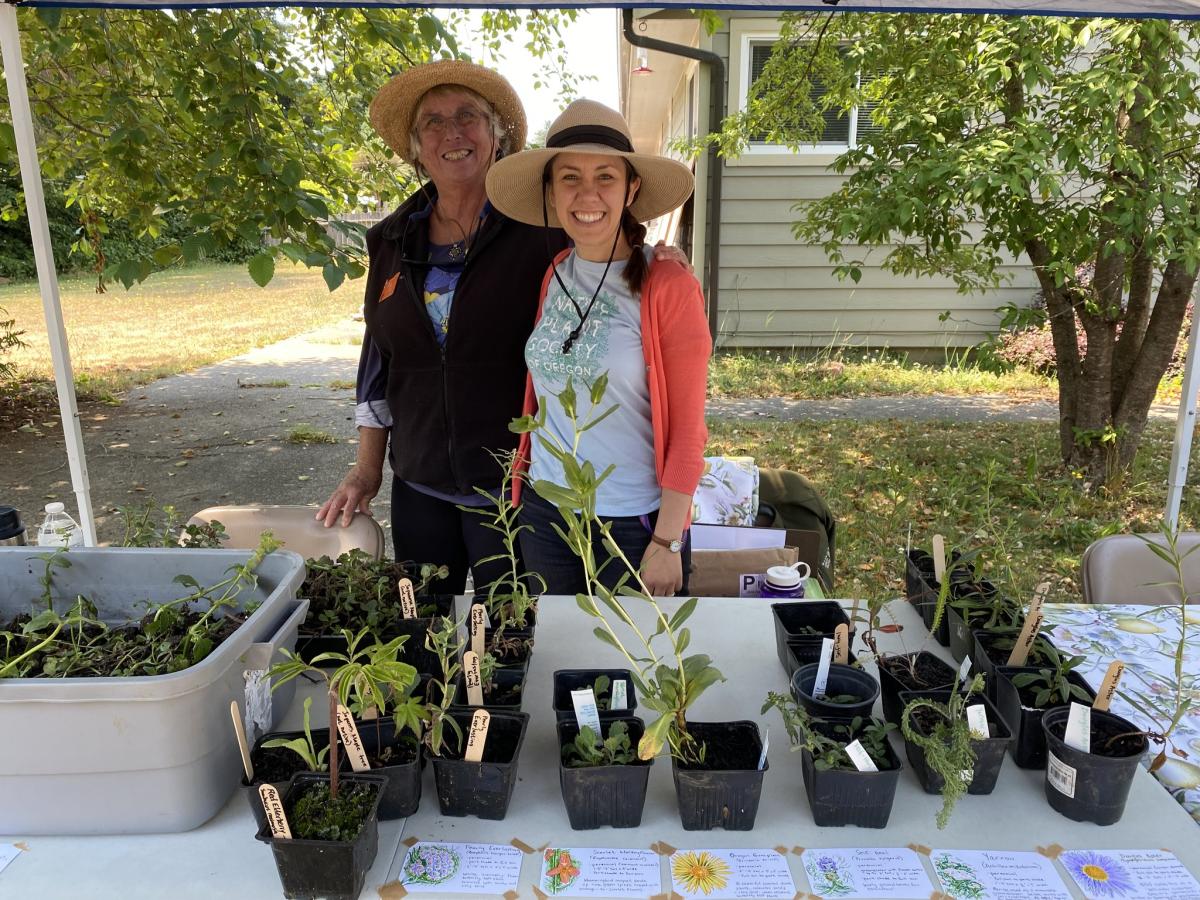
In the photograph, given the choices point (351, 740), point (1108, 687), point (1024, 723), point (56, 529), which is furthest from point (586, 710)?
point (56, 529)

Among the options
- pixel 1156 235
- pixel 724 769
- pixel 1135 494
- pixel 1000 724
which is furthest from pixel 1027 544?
pixel 724 769

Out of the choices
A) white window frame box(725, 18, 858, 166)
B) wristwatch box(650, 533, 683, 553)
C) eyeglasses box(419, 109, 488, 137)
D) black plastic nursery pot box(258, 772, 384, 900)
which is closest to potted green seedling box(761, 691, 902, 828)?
black plastic nursery pot box(258, 772, 384, 900)

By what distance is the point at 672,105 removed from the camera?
11.9 meters

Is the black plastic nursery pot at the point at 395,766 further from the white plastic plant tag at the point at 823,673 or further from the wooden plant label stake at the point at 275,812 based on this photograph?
the white plastic plant tag at the point at 823,673

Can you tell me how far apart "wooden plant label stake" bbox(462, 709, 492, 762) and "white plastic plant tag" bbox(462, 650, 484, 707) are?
11cm

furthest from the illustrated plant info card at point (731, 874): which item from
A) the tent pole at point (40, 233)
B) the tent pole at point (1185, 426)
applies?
the tent pole at point (1185, 426)

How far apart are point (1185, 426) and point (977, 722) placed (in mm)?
1950

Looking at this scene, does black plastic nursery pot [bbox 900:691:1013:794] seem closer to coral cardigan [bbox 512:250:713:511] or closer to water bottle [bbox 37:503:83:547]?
coral cardigan [bbox 512:250:713:511]

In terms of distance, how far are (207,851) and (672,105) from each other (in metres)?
12.3

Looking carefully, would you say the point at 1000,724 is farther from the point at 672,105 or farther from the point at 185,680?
the point at 672,105

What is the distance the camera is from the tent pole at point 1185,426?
2496 mm

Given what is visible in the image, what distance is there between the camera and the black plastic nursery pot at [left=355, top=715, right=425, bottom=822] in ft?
3.65

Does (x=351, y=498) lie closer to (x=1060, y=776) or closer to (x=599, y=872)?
(x=599, y=872)

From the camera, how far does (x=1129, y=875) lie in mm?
1041
